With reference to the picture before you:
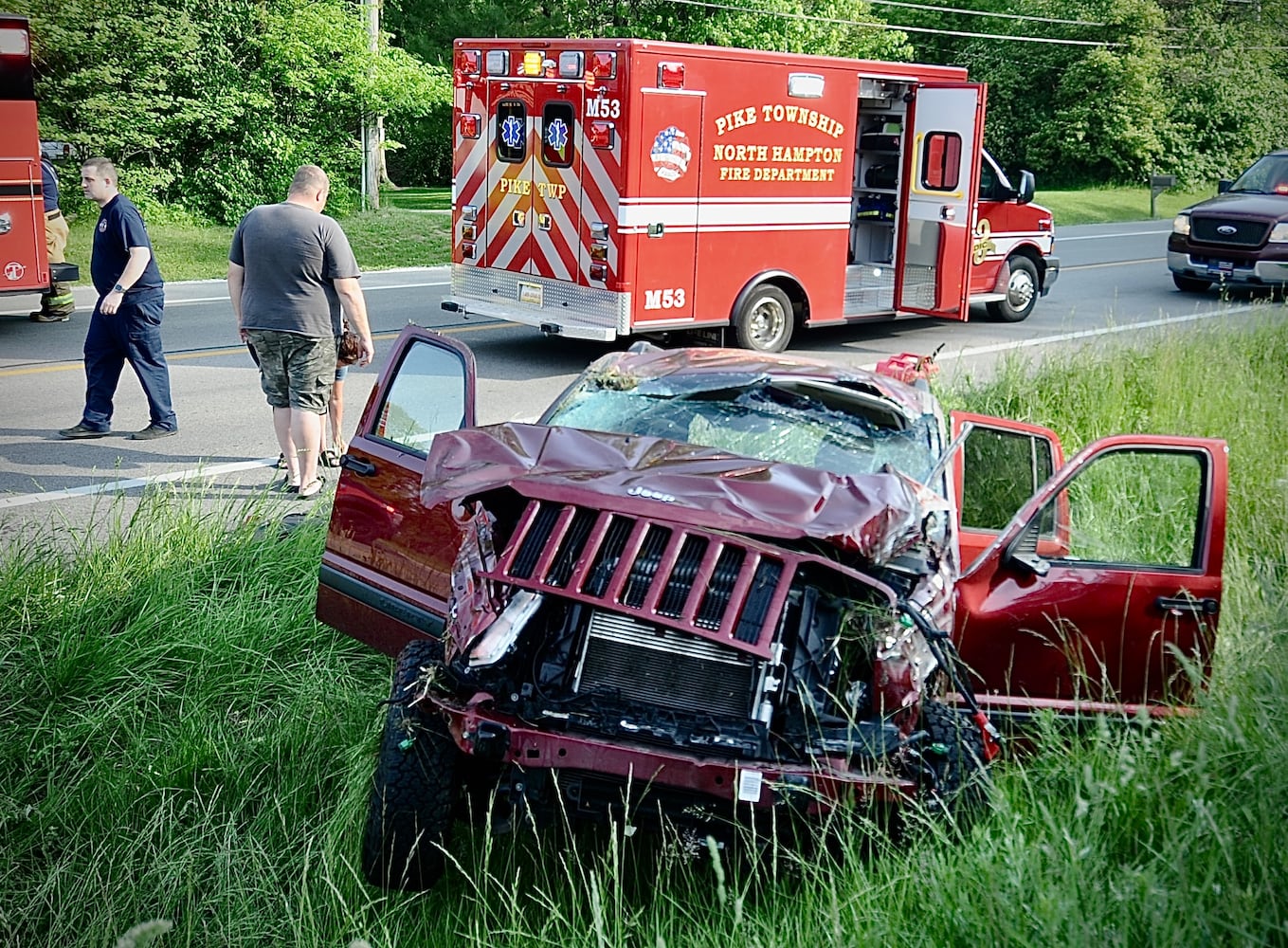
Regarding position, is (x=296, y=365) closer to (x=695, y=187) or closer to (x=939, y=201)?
(x=695, y=187)

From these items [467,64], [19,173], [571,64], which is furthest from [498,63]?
[19,173]

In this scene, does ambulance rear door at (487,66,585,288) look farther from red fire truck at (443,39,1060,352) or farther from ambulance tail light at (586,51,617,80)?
ambulance tail light at (586,51,617,80)

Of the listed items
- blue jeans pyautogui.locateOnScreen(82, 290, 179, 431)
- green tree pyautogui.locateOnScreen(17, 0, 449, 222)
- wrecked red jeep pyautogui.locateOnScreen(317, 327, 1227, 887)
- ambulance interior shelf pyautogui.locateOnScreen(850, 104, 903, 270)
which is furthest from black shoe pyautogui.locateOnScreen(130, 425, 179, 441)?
green tree pyautogui.locateOnScreen(17, 0, 449, 222)

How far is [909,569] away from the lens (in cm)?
407

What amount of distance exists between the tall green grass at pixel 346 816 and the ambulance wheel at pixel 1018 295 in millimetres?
9624

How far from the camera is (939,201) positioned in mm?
13797

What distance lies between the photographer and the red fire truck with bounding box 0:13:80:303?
42.2 feet

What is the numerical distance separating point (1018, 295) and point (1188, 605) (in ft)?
39.9

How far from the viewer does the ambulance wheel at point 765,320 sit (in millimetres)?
12750

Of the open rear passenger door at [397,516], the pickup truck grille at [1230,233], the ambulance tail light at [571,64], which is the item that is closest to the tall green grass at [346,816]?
the open rear passenger door at [397,516]

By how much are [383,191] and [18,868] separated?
27896mm

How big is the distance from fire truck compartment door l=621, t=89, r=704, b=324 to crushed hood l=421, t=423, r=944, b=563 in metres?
7.39

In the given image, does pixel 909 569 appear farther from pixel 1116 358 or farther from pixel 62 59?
pixel 62 59

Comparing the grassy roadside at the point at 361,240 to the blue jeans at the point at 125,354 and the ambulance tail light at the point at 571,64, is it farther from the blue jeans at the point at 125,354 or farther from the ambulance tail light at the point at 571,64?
the blue jeans at the point at 125,354
